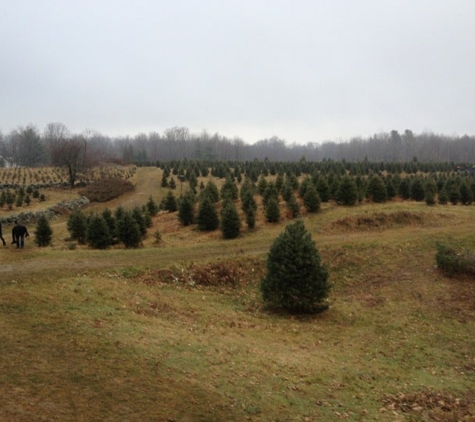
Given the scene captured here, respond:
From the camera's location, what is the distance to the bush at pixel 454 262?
690 inches

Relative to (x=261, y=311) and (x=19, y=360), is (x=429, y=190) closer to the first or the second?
(x=261, y=311)

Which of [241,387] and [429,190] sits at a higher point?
[429,190]

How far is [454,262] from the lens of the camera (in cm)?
1772

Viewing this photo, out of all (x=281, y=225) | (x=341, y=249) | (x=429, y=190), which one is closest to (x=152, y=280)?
(x=341, y=249)

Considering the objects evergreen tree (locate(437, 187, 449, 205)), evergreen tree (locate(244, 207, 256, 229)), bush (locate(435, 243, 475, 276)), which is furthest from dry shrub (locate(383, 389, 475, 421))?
evergreen tree (locate(437, 187, 449, 205))

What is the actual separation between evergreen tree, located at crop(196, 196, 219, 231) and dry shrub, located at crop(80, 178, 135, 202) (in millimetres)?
27736

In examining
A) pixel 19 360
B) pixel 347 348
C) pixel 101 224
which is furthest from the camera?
pixel 101 224

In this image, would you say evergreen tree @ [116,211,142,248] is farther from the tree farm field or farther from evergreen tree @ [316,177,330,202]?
evergreen tree @ [316,177,330,202]

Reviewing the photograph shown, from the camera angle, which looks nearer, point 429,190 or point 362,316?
point 362,316

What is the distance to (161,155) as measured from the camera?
129000 mm

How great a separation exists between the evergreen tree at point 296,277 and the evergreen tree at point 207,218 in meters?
12.0

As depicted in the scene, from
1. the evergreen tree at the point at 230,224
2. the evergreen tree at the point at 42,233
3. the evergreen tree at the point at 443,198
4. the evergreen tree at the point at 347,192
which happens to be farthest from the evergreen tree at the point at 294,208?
the evergreen tree at the point at 42,233

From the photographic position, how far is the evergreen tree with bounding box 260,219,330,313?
13969 mm

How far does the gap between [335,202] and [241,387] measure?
23082mm
